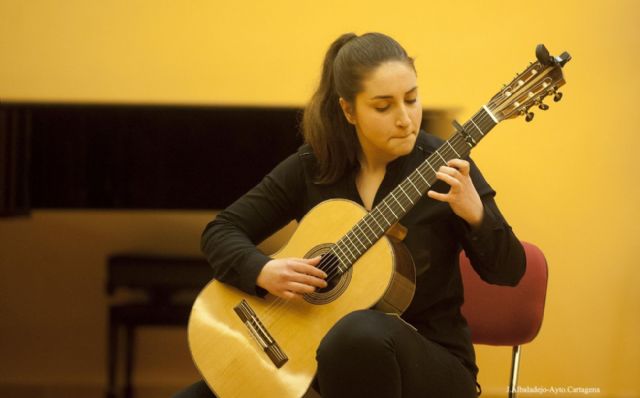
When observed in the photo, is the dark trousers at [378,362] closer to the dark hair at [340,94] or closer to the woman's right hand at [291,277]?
the woman's right hand at [291,277]

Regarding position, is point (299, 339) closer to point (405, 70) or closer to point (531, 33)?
point (405, 70)

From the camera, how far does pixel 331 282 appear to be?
1.73 meters

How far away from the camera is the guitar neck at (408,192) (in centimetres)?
164

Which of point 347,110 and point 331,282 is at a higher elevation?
point 347,110

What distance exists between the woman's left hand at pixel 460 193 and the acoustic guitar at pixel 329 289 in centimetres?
9

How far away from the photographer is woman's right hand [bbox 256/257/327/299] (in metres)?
1.72

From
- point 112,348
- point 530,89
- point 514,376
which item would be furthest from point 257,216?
point 112,348

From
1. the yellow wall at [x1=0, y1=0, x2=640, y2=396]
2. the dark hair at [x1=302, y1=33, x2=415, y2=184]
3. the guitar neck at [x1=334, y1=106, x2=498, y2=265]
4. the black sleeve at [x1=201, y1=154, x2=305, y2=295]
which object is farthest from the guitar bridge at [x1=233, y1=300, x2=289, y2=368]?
the yellow wall at [x1=0, y1=0, x2=640, y2=396]

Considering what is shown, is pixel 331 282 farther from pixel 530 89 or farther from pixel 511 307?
pixel 511 307

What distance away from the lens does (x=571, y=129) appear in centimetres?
302

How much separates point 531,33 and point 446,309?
1580 millimetres

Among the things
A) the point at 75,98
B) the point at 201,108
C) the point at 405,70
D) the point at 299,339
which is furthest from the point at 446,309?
the point at 75,98

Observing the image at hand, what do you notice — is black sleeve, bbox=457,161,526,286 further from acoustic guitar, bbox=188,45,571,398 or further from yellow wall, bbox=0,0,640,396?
yellow wall, bbox=0,0,640,396

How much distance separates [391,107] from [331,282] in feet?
1.29
